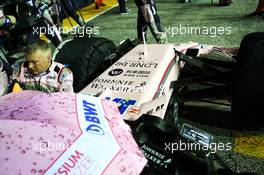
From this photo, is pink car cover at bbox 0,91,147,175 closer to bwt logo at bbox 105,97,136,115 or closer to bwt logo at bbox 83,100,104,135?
bwt logo at bbox 83,100,104,135

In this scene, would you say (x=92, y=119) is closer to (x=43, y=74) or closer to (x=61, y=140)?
(x=61, y=140)

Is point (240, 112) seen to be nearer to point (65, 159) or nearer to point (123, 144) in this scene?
point (123, 144)

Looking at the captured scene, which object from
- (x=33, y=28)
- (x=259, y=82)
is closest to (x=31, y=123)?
(x=259, y=82)

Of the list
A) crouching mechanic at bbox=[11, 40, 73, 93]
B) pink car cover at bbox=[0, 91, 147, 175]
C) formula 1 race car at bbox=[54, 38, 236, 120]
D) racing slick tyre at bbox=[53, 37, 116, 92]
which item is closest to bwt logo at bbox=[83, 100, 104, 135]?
pink car cover at bbox=[0, 91, 147, 175]

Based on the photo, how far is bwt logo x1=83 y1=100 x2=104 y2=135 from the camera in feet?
3.07

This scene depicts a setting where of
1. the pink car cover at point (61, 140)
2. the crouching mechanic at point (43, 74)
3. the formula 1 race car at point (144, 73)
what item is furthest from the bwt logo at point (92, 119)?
the crouching mechanic at point (43, 74)

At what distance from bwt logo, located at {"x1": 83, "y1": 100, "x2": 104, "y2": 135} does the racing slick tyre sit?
1826mm

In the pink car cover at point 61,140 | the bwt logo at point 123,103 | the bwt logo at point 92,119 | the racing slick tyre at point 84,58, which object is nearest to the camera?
the pink car cover at point 61,140

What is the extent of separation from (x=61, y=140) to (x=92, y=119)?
140mm

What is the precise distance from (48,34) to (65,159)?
13.8ft

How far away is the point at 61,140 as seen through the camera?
2.87ft

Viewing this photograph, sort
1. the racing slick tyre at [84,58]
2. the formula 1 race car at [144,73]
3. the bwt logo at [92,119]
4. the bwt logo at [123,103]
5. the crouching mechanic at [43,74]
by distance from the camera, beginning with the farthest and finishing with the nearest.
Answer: the racing slick tyre at [84,58] → the crouching mechanic at [43,74] → the formula 1 race car at [144,73] → the bwt logo at [123,103] → the bwt logo at [92,119]

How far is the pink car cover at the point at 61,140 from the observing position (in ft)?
2.70

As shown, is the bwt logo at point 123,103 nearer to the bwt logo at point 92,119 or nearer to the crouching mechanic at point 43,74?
the crouching mechanic at point 43,74
